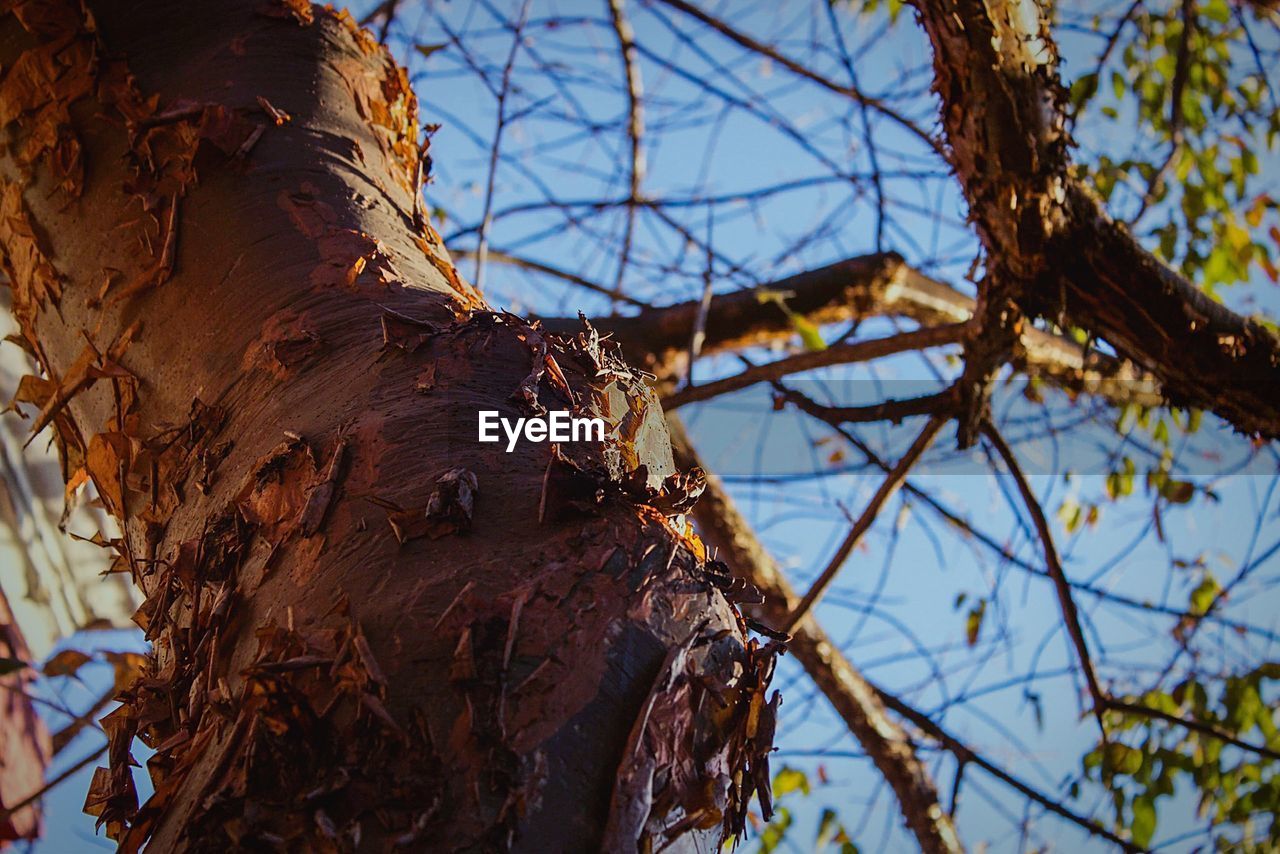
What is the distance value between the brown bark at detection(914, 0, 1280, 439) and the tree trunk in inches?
29.2

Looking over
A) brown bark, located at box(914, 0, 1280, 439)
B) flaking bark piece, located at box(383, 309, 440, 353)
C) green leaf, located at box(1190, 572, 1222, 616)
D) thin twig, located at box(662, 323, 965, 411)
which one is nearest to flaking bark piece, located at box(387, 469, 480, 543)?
flaking bark piece, located at box(383, 309, 440, 353)

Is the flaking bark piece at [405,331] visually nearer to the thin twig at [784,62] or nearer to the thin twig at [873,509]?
the thin twig at [873,509]

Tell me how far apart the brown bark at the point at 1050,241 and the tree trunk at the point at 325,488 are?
0.74 metres

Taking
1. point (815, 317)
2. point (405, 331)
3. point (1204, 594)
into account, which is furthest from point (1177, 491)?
point (405, 331)

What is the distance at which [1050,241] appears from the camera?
1.38m

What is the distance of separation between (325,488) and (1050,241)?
1084 millimetres

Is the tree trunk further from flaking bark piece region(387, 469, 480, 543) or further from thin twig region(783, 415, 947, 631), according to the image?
thin twig region(783, 415, 947, 631)

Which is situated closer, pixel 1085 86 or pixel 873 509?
pixel 873 509

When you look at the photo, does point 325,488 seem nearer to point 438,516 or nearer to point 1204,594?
point 438,516

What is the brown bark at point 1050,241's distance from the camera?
4.32 ft

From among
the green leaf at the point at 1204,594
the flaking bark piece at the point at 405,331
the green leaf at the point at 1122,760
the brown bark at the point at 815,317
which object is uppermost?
the brown bark at the point at 815,317

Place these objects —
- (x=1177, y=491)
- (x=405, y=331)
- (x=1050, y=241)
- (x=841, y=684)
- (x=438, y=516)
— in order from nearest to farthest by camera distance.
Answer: (x=438, y=516) < (x=405, y=331) < (x=1050, y=241) < (x=841, y=684) < (x=1177, y=491)

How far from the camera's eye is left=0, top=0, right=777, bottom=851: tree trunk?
52 centimetres

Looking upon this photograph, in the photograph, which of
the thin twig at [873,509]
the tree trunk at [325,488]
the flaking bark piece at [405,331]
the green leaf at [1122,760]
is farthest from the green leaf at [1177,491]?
the flaking bark piece at [405,331]
